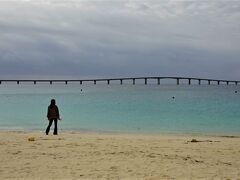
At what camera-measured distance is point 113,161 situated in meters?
10.4

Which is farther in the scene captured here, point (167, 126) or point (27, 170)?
point (167, 126)

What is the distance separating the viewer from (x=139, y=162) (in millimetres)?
10305

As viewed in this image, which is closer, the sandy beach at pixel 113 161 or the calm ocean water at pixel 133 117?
the sandy beach at pixel 113 161

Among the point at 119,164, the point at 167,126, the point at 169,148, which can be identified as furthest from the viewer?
the point at 167,126

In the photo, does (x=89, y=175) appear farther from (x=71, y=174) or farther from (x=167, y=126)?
(x=167, y=126)

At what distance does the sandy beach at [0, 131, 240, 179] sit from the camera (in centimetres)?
901

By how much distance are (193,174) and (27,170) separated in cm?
377

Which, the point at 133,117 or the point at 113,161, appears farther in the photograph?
the point at 133,117

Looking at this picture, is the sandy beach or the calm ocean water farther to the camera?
the calm ocean water

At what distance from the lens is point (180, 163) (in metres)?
10.3

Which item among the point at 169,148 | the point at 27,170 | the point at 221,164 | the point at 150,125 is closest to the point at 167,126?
the point at 150,125

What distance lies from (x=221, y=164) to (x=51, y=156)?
451cm

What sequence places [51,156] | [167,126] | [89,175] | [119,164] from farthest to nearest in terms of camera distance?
[167,126] → [51,156] → [119,164] → [89,175]

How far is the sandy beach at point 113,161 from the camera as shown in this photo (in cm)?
901
